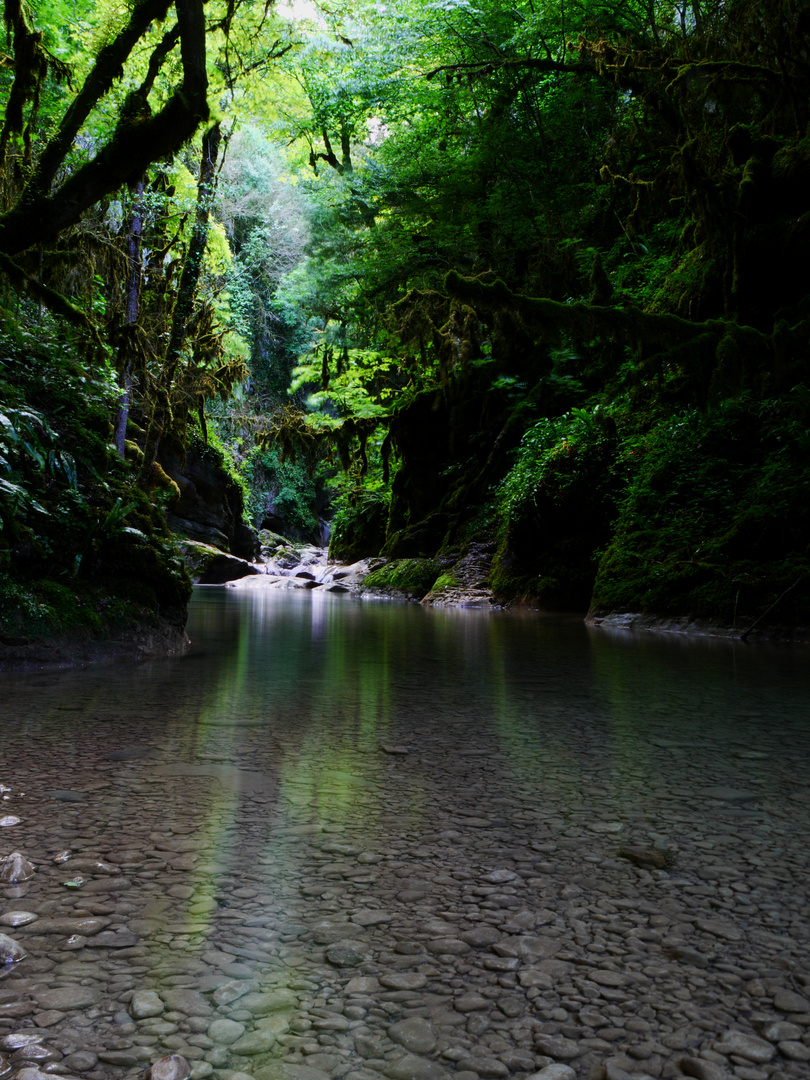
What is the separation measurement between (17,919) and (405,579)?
15.7 metres

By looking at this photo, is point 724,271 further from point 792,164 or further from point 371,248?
point 371,248

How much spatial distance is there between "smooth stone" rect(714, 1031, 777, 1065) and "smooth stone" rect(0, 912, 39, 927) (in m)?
1.38

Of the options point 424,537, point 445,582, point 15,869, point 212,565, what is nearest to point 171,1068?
point 15,869

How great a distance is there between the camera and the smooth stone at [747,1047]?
113cm

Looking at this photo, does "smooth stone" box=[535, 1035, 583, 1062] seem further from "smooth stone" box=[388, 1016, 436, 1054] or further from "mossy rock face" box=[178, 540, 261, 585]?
"mossy rock face" box=[178, 540, 261, 585]

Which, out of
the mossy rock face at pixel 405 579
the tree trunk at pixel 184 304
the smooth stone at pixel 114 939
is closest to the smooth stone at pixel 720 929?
the smooth stone at pixel 114 939

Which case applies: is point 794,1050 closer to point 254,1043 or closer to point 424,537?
point 254,1043

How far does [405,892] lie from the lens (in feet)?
5.66

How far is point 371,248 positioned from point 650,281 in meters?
8.24

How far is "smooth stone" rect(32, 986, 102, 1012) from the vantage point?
1.24 meters

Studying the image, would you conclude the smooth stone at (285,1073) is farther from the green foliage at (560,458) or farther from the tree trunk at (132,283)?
the tree trunk at (132,283)

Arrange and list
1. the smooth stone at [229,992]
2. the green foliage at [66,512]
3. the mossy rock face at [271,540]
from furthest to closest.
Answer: the mossy rock face at [271,540], the green foliage at [66,512], the smooth stone at [229,992]

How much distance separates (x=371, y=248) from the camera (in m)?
18.7

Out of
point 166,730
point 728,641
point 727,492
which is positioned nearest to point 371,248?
point 727,492
